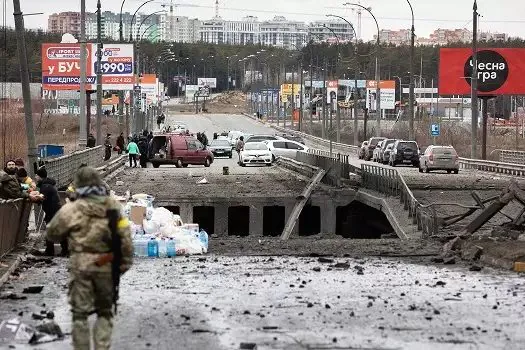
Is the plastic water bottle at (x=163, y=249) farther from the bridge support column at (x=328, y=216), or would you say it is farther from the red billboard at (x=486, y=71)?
the red billboard at (x=486, y=71)

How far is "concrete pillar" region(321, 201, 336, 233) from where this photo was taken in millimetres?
47562

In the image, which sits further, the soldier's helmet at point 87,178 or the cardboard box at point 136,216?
the cardboard box at point 136,216

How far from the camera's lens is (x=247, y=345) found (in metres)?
13.6

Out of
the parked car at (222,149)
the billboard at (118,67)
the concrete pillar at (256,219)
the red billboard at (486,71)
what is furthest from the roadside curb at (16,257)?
the parked car at (222,149)

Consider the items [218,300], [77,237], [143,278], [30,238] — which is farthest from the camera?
[30,238]

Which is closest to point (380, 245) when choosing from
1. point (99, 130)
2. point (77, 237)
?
point (77, 237)

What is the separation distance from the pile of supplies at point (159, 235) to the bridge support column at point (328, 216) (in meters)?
20.5

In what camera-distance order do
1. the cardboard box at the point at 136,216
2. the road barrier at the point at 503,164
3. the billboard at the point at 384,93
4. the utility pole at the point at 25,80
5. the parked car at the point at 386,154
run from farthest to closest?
1. the billboard at the point at 384,93
2. the parked car at the point at 386,154
3. the road barrier at the point at 503,164
4. the utility pole at the point at 25,80
5. the cardboard box at the point at 136,216

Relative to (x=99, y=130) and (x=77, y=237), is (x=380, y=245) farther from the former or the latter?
→ (x=99, y=130)

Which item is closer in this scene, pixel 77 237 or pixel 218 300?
pixel 77 237

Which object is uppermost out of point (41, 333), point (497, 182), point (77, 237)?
point (77, 237)

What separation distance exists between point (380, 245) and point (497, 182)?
25693 millimetres

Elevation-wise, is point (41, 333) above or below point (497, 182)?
above

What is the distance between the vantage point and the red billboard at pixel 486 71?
8812cm
